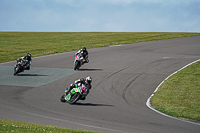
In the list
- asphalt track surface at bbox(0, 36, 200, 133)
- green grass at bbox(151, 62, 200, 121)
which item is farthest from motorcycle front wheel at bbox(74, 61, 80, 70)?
green grass at bbox(151, 62, 200, 121)

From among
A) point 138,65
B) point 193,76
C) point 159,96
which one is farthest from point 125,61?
point 159,96

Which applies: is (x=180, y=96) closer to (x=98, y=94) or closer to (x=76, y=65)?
(x=98, y=94)

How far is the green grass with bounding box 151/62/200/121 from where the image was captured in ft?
45.8

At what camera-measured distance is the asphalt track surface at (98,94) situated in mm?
11750

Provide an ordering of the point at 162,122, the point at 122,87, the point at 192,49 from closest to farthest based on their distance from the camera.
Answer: the point at 162,122 → the point at 122,87 → the point at 192,49

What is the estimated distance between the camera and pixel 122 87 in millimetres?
18719

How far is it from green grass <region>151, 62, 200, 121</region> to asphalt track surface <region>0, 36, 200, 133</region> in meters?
0.71

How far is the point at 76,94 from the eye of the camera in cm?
1461

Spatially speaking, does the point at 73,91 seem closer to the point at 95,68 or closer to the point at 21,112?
the point at 21,112

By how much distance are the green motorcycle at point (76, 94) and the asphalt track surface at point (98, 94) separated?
0.32 metres

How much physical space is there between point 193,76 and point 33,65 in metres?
13.8

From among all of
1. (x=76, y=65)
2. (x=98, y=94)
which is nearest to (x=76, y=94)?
(x=98, y=94)

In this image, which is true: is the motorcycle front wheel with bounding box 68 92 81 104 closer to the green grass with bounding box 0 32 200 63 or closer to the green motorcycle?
the green motorcycle

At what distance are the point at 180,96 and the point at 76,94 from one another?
20.4 ft
